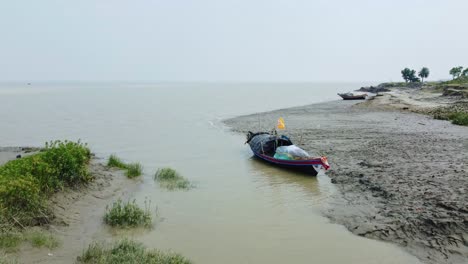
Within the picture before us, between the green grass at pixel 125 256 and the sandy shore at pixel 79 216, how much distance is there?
1.59 feet

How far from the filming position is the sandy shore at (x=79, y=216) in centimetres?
982

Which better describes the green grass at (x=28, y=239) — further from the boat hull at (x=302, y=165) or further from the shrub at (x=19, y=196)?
the boat hull at (x=302, y=165)

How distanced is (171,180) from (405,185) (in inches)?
434

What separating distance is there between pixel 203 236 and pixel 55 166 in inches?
264

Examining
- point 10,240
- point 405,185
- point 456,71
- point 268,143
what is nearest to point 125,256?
point 10,240

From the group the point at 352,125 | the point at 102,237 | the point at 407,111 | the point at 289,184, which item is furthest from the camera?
the point at 407,111

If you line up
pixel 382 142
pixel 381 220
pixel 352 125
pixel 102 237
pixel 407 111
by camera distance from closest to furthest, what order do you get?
pixel 102 237 → pixel 381 220 → pixel 382 142 → pixel 352 125 → pixel 407 111

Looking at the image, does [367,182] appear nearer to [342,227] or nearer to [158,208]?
[342,227]

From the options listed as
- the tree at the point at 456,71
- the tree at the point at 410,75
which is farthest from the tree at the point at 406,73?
the tree at the point at 456,71

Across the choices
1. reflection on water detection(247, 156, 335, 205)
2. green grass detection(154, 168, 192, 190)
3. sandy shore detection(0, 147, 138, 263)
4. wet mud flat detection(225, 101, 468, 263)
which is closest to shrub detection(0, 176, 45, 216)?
sandy shore detection(0, 147, 138, 263)

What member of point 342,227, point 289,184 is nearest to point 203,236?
point 342,227

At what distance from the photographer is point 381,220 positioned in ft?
42.2

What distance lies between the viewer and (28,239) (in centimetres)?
1012

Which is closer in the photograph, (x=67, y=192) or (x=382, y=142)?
(x=67, y=192)
